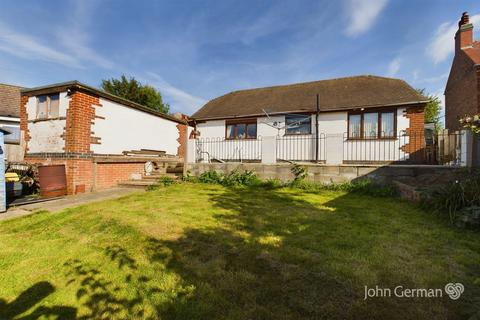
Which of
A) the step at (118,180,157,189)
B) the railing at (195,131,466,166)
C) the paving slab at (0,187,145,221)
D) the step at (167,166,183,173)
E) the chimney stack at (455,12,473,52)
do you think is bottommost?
the paving slab at (0,187,145,221)

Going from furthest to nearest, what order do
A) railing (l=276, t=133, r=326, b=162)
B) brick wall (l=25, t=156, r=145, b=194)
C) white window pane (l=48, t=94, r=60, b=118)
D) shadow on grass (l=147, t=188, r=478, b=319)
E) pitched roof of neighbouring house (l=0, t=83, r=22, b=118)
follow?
pitched roof of neighbouring house (l=0, t=83, r=22, b=118), railing (l=276, t=133, r=326, b=162), white window pane (l=48, t=94, r=60, b=118), brick wall (l=25, t=156, r=145, b=194), shadow on grass (l=147, t=188, r=478, b=319)

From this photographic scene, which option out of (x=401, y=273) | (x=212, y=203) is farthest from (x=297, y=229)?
(x=212, y=203)

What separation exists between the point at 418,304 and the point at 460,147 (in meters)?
6.89

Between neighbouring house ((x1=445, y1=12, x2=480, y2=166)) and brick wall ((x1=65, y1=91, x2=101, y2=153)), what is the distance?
1751cm

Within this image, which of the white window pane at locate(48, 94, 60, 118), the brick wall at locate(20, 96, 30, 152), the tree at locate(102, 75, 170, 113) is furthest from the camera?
the tree at locate(102, 75, 170, 113)

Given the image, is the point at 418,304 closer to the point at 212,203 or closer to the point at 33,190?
the point at 212,203

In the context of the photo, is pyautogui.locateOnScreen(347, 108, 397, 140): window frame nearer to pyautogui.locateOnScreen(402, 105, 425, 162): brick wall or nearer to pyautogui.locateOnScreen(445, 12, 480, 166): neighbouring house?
pyautogui.locateOnScreen(402, 105, 425, 162): brick wall

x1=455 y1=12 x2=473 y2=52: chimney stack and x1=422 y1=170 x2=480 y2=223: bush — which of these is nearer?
x1=422 y1=170 x2=480 y2=223: bush

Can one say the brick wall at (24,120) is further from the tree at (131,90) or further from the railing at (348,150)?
the tree at (131,90)

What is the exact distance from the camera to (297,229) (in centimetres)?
392

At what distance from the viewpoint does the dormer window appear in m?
8.48

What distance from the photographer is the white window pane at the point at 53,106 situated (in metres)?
8.47

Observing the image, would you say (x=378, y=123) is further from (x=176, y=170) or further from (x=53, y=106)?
(x=53, y=106)

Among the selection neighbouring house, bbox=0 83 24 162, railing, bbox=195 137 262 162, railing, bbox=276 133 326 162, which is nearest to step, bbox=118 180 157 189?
railing, bbox=195 137 262 162
